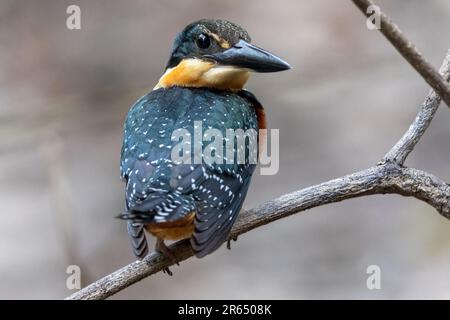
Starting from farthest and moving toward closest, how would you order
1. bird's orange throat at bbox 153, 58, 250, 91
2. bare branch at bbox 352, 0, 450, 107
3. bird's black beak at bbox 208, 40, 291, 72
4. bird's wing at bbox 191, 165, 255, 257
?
1. bird's orange throat at bbox 153, 58, 250, 91
2. bird's black beak at bbox 208, 40, 291, 72
3. bird's wing at bbox 191, 165, 255, 257
4. bare branch at bbox 352, 0, 450, 107

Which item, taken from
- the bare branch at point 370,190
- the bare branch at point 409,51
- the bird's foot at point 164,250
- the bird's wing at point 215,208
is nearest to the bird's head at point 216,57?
the bird's wing at point 215,208

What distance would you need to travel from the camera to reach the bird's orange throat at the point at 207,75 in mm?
3877

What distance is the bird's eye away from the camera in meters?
3.90

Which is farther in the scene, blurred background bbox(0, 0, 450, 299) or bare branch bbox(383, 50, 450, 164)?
blurred background bbox(0, 0, 450, 299)

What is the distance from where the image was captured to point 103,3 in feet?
21.2

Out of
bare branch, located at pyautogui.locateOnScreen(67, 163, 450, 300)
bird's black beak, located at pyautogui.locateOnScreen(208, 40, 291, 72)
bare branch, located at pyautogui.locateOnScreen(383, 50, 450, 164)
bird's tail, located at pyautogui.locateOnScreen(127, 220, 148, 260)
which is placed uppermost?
bird's black beak, located at pyautogui.locateOnScreen(208, 40, 291, 72)

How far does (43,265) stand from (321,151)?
2.04 meters

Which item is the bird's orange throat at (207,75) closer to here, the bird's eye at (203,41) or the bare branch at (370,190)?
the bird's eye at (203,41)

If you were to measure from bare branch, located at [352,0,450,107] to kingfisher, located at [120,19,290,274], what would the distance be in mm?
1022

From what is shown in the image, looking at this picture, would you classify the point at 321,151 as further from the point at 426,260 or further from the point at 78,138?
the point at 78,138

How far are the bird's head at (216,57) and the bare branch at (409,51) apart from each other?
3.87ft

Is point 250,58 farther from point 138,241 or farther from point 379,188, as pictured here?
point 138,241

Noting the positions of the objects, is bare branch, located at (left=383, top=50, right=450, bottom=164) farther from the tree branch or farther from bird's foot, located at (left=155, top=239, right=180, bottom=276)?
bird's foot, located at (left=155, top=239, right=180, bottom=276)

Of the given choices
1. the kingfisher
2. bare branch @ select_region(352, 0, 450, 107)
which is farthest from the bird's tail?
bare branch @ select_region(352, 0, 450, 107)
